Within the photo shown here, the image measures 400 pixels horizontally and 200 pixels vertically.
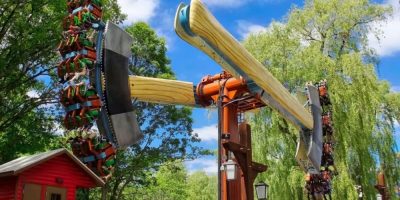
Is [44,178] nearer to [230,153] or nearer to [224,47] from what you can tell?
[230,153]

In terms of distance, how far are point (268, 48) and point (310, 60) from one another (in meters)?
1.83

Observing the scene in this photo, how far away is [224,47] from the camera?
239 inches

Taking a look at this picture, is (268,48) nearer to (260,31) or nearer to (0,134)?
(260,31)

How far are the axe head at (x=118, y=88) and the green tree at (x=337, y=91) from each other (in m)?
12.4

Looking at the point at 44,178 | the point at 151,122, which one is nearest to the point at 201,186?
the point at 151,122

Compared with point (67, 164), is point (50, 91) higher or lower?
higher

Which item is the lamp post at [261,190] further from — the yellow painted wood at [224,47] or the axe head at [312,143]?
the axe head at [312,143]

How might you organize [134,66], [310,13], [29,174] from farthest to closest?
[134,66] < [310,13] < [29,174]

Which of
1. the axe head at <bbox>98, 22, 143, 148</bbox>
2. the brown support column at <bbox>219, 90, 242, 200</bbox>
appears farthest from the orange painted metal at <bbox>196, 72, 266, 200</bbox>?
the axe head at <bbox>98, 22, 143, 148</bbox>

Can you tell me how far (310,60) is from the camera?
16969mm

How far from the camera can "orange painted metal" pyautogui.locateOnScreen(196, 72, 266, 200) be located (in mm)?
7441

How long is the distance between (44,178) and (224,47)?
5596mm

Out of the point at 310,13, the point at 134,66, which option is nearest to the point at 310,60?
the point at 310,13

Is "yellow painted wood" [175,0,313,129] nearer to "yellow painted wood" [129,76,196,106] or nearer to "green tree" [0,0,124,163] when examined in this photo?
"yellow painted wood" [129,76,196,106]
